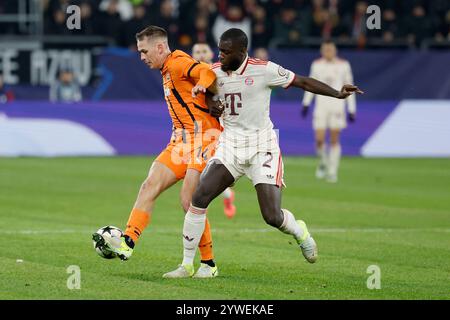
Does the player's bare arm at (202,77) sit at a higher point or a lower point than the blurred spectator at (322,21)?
lower

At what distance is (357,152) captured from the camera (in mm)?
26547

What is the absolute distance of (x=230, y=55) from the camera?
10.1 m

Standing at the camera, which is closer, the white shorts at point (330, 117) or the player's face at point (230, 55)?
the player's face at point (230, 55)

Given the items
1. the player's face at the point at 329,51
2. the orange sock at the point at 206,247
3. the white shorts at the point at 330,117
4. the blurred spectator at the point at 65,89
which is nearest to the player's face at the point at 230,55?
the orange sock at the point at 206,247

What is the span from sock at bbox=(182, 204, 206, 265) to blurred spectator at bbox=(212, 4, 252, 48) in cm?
1831

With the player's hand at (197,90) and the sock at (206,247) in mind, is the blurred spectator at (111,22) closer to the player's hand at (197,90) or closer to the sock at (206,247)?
the sock at (206,247)

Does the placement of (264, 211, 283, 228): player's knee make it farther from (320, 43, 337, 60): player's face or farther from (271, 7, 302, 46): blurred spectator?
(271, 7, 302, 46): blurred spectator

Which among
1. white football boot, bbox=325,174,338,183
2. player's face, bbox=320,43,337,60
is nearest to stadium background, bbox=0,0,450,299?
white football boot, bbox=325,174,338,183

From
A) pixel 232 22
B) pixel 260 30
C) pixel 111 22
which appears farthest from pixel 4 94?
pixel 260 30

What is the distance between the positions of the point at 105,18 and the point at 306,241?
19130mm

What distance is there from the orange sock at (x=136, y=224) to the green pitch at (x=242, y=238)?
36 cm

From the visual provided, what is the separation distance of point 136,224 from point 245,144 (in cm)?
126

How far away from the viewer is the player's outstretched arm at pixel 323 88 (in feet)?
33.0
